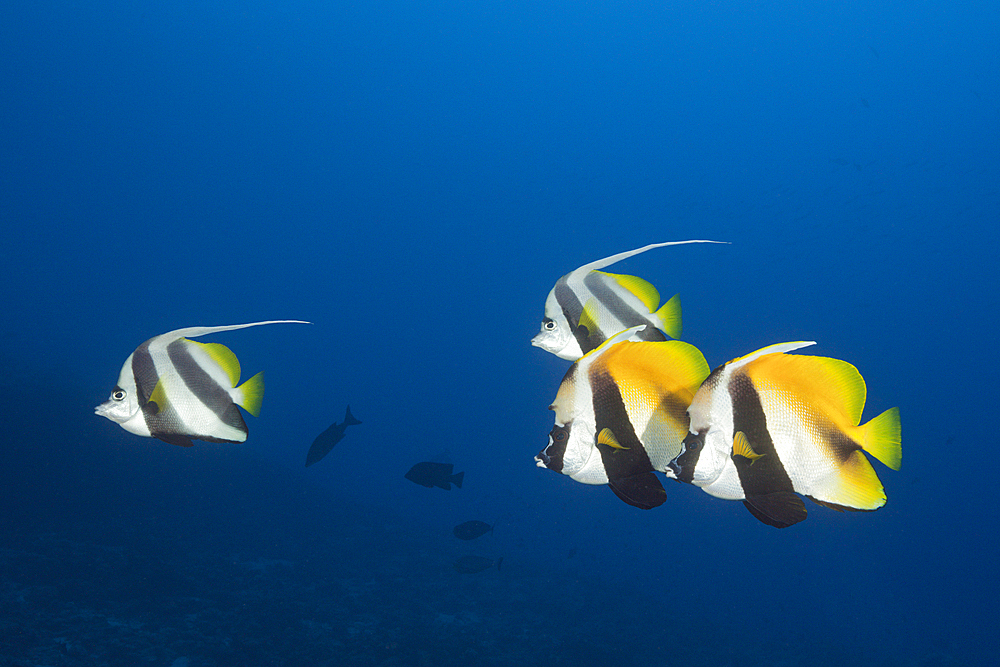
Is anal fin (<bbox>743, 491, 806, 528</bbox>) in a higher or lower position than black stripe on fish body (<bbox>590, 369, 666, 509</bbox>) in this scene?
lower

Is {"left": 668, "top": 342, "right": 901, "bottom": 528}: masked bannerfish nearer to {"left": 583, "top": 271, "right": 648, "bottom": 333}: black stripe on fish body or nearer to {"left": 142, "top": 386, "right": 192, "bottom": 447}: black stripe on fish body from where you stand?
{"left": 583, "top": 271, "right": 648, "bottom": 333}: black stripe on fish body

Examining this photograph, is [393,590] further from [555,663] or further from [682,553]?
[682,553]

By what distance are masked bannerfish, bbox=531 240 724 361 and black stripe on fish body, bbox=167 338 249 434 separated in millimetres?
957

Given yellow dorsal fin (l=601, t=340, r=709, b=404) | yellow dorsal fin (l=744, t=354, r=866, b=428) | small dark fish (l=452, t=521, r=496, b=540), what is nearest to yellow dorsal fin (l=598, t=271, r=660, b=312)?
yellow dorsal fin (l=601, t=340, r=709, b=404)

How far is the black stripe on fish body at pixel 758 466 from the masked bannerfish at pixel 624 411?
18cm

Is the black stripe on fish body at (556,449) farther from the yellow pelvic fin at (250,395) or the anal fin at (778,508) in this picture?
the yellow pelvic fin at (250,395)

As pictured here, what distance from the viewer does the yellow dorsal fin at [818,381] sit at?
122 cm

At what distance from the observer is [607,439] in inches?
50.8

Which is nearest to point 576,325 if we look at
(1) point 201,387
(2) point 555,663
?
(1) point 201,387

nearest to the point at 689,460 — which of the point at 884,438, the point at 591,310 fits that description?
the point at 884,438

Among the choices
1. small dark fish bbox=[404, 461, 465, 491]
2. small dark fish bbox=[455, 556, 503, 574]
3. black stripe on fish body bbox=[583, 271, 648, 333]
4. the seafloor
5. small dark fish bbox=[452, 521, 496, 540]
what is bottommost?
the seafloor

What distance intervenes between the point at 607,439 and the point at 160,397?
132 centimetres

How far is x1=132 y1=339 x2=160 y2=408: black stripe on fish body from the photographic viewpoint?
1684 millimetres

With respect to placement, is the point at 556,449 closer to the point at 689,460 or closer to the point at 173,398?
the point at 689,460
